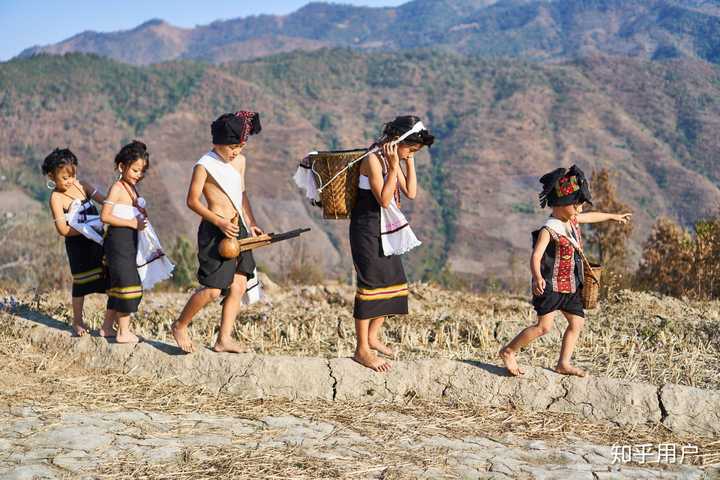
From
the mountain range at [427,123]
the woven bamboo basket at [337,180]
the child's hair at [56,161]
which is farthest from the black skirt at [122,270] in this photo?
the mountain range at [427,123]

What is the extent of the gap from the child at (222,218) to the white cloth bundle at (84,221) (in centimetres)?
99

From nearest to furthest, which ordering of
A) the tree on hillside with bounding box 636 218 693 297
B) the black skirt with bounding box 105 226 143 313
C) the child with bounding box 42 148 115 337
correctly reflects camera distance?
1. the black skirt with bounding box 105 226 143 313
2. the child with bounding box 42 148 115 337
3. the tree on hillside with bounding box 636 218 693 297

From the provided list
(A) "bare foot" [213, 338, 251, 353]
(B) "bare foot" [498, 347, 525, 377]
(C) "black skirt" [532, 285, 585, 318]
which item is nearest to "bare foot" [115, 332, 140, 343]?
(A) "bare foot" [213, 338, 251, 353]

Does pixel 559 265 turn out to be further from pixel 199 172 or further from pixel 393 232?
pixel 199 172

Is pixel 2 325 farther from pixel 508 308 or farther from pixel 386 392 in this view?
pixel 508 308

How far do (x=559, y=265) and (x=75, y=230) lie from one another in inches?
140

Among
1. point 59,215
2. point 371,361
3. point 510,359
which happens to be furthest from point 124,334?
point 510,359

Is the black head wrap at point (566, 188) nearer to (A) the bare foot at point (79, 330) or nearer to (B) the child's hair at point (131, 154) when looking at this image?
(B) the child's hair at point (131, 154)

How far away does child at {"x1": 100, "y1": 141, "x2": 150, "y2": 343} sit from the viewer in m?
5.73

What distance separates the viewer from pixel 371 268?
5297mm

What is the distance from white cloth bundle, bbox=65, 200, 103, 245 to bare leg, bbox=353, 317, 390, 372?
7.10 feet

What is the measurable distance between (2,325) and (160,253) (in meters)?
1.65

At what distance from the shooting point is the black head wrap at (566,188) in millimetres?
5086

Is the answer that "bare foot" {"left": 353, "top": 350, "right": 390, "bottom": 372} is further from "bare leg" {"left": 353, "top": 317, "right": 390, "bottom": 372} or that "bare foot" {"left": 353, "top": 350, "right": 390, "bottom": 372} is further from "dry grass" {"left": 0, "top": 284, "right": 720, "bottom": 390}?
"dry grass" {"left": 0, "top": 284, "right": 720, "bottom": 390}
